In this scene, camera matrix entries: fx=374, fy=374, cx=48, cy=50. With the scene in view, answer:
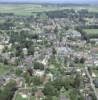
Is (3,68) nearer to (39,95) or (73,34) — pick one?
(39,95)

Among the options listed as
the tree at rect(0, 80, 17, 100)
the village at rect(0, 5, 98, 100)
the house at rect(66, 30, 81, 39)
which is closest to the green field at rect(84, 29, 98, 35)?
the village at rect(0, 5, 98, 100)

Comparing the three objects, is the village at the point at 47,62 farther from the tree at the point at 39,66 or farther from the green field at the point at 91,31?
the green field at the point at 91,31

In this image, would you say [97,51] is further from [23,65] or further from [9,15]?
[9,15]

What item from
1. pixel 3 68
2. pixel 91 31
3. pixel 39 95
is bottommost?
pixel 91 31

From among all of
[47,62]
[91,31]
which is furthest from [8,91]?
[91,31]

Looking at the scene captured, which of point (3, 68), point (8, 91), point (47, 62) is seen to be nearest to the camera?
point (8, 91)

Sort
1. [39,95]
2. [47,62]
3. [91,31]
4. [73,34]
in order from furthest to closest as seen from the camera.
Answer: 1. [91,31]
2. [73,34]
3. [47,62]
4. [39,95]

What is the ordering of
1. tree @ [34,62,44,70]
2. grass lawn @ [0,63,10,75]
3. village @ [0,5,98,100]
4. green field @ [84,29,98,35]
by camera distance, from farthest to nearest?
green field @ [84,29,98,35] → tree @ [34,62,44,70] → grass lawn @ [0,63,10,75] → village @ [0,5,98,100]

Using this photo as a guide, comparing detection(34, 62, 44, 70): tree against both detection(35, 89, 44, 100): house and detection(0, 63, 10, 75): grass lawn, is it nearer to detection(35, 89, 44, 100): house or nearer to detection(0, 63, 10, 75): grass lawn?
detection(0, 63, 10, 75): grass lawn

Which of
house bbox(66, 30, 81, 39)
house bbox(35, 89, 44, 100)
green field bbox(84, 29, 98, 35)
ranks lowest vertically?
green field bbox(84, 29, 98, 35)

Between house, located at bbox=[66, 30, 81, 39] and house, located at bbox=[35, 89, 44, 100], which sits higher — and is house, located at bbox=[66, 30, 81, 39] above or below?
below

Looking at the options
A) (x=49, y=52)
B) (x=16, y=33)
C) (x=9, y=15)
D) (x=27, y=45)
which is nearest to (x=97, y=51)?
(x=49, y=52)
